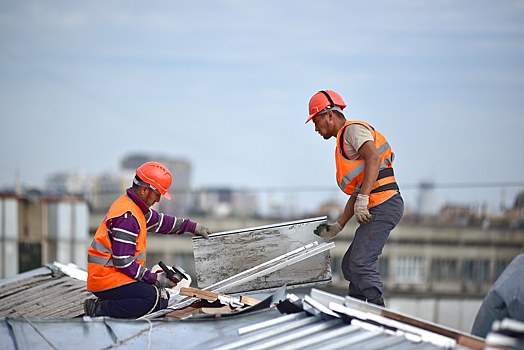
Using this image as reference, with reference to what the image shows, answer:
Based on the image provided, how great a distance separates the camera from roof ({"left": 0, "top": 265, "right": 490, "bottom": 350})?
291cm

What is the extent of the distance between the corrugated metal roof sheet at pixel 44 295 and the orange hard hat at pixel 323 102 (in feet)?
9.97

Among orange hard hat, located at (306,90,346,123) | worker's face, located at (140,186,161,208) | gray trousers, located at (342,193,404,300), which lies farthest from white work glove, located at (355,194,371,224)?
worker's face, located at (140,186,161,208)

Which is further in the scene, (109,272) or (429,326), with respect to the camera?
(109,272)

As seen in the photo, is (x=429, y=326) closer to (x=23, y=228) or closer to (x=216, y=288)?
(x=216, y=288)

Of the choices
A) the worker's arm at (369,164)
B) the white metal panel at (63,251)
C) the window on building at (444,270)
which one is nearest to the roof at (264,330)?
the worker's arm at (369,164)

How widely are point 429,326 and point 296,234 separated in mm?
1963

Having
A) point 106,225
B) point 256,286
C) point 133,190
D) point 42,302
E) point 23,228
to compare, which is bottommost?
point 23,228

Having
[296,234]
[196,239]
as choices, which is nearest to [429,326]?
[296,234]

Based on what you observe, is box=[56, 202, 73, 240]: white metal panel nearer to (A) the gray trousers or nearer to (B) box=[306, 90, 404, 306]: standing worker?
(B) box=[306, 90, 404, 306]: standing worker

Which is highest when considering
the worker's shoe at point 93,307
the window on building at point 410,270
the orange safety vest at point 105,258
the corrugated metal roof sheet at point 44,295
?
the orange safety vest at point 105,258

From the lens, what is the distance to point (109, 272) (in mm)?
4039

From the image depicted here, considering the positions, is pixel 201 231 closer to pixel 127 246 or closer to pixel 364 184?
pixel 127 246

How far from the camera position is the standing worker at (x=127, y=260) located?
3.96 meters

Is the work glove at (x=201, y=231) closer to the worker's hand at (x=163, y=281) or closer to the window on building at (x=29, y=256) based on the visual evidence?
the worker's hand at (x=163, y=281)
